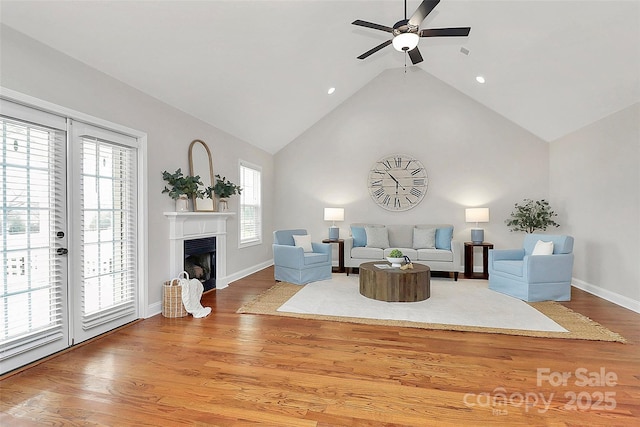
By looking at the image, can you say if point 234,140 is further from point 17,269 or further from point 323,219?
point 17,269

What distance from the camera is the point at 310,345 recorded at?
290 centimetres

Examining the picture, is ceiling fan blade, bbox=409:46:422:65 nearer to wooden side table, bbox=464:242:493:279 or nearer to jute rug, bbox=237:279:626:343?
jute rug, bbox=237:279:626:343

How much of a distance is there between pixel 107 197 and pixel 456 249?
5281mm

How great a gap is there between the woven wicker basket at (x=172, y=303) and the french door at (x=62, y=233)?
314mm

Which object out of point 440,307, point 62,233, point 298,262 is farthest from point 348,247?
point 62,233

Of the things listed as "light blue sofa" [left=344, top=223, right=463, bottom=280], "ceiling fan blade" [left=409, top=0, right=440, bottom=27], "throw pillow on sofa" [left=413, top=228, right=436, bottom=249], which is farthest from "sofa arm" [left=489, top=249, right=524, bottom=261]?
"ceiling fan blade" [left=409, top=0, right=440, bottom=27]

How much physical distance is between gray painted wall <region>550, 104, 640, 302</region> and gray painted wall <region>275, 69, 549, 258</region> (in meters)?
0.92

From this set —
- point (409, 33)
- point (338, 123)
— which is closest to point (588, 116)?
point (409, 33)

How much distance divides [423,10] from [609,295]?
4.51 metres

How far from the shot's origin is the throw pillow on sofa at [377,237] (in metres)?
6.29

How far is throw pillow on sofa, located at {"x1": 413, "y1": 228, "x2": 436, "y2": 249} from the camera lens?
6.12m

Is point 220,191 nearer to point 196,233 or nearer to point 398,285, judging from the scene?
point 196,233

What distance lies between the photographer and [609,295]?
4.37 m

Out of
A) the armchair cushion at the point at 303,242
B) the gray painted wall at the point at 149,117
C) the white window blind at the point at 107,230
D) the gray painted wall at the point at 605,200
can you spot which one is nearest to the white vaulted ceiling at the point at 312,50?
the gray painted wall at the point at 149,117
